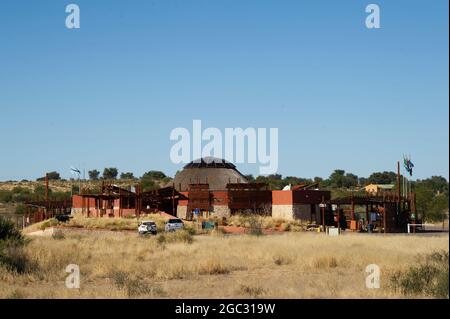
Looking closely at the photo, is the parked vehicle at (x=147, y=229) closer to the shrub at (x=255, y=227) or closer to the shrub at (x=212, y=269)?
the shrub at (x=255, y=227)

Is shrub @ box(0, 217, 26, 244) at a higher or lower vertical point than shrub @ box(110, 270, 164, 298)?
higher

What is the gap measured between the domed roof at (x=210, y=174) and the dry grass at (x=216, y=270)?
35.9 m

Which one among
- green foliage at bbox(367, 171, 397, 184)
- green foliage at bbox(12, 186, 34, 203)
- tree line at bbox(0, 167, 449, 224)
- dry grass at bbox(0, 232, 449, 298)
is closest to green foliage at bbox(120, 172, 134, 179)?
tree line at bbox(0, 167, 449, 224)

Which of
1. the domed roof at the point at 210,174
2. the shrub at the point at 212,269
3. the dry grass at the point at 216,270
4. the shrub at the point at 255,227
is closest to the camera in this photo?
the dry grass at the point at 216,270

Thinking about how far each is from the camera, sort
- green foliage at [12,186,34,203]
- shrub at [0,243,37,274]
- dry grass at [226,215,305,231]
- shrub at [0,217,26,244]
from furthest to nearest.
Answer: green foliage at [12,186,34,203], dry grass at [226,215,305,231], shrub at [0,217,26,244], shrub at [0,243,37,274]

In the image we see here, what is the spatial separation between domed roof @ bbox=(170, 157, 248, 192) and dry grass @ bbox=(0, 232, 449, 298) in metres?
35.9

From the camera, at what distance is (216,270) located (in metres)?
24.0

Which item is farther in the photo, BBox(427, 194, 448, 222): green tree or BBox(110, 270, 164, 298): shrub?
BBox(110, 270, 164, 298): shrub

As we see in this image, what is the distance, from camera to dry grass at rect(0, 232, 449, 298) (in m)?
17.9

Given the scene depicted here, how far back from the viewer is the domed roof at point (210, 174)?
7238 centimetres

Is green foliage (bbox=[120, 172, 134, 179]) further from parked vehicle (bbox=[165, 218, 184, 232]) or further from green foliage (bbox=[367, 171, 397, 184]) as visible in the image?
parked vehicle (bbox=[165, 218, 184, 232])

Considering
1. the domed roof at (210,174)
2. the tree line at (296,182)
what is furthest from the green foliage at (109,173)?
the domed roof at (210,174)

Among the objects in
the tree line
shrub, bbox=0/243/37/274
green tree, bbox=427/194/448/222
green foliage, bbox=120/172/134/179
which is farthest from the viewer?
green foliage, bbox=120/172/134/179
